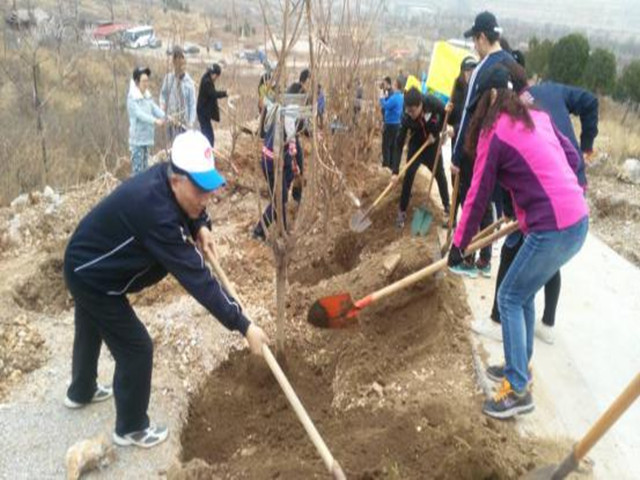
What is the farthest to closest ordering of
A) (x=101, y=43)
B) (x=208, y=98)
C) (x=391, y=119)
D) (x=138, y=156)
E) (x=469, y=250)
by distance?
(x=101, y=43) → (x=391, y=119) → (x=208, y=98) → (x=138, y=156) → (x=469, y=250)

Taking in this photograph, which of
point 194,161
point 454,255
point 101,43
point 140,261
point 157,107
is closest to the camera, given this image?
point 194,161

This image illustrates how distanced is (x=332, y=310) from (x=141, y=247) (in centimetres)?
138

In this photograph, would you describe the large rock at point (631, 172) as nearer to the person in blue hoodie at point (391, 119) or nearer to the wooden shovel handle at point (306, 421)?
the person in blue hoodie at point (391, 119)

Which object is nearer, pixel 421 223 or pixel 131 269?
pixel 131 269

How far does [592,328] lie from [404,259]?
1.55m

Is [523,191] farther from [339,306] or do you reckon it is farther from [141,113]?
[141,113]

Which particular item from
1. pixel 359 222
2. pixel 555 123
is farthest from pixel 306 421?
pixel 359 222

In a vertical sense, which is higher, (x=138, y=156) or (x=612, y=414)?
(x=612, y=414)

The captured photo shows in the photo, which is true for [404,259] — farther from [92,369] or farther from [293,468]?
[92,369]

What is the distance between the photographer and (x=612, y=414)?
7.28ft

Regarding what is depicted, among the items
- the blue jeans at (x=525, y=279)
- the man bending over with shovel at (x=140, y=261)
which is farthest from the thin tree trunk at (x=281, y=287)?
the blue jeans at (x=525, y=279)

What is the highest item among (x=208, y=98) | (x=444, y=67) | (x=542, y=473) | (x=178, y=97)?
(x=444, y=67)

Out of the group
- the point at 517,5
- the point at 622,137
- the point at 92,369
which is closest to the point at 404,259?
the point at 92,369

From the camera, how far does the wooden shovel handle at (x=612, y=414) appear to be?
2119 mm
